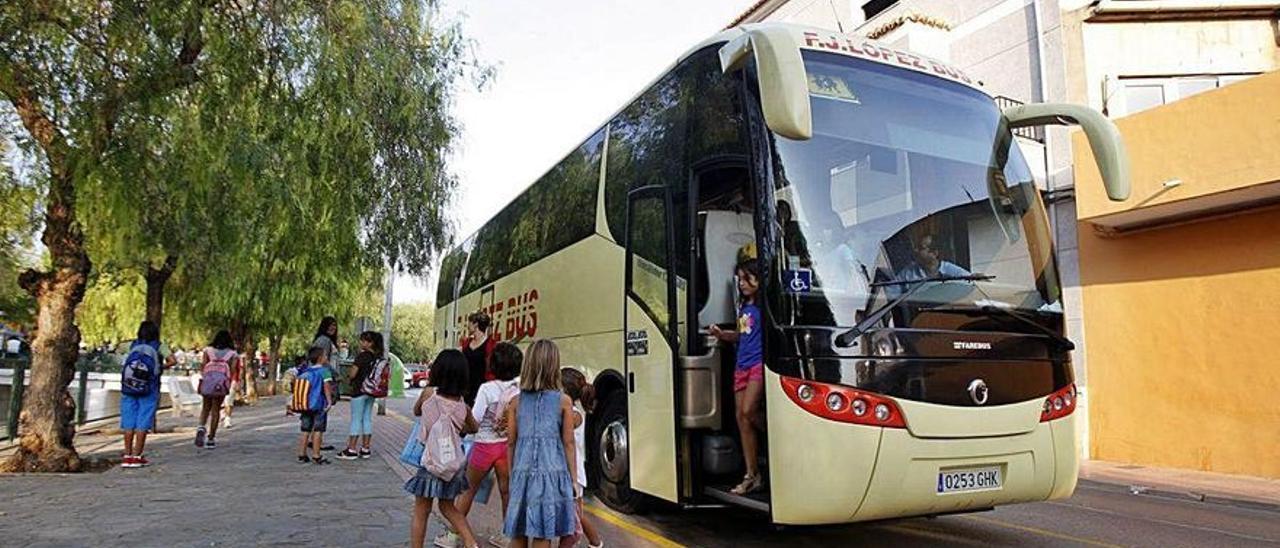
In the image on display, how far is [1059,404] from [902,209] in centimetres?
155

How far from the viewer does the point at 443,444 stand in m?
5.18

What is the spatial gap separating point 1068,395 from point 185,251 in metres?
9.05

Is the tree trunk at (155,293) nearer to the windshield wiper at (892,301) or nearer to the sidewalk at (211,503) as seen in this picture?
the sidewalk at (211,503)

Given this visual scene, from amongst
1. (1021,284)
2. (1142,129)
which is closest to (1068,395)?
(1021,284)

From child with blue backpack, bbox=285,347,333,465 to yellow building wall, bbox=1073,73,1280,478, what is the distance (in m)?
11.2

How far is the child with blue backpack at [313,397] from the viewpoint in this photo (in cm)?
1033

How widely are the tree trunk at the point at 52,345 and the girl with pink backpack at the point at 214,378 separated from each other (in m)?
2.64

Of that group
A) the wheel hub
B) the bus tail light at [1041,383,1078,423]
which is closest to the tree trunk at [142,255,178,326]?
the wheel hub

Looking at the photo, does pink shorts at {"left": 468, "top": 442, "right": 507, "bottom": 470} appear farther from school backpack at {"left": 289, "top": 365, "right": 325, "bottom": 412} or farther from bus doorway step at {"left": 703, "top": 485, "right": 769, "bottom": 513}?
school backpack at {"left": 289, "top": 365, "right": 325, "bottom": 412}

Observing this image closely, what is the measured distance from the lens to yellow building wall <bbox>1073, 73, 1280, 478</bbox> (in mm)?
10945

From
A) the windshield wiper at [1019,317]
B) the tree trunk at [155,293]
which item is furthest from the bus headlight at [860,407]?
the tree trunk at [155,293]

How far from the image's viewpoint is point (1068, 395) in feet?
17.3

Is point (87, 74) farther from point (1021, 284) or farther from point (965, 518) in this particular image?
point (965, 518)

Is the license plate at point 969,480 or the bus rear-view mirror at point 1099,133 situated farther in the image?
→ the bus rear-view mirror at point 1099,133
